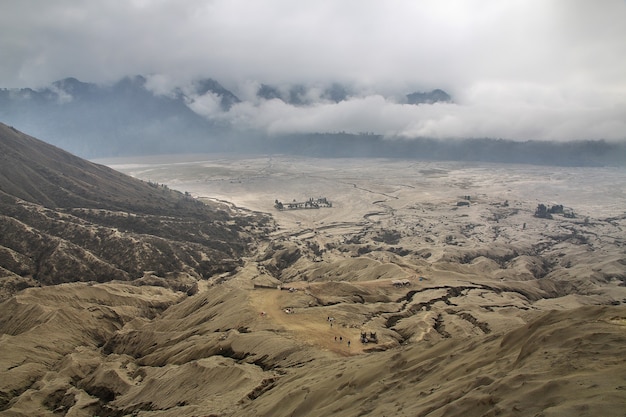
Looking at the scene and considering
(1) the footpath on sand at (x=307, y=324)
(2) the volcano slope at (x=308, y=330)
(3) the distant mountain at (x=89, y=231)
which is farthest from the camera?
(3) the distant mountain at (x=89, y=231)

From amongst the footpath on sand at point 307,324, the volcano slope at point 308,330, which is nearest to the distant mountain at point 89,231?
the volcano slope at point 308,330

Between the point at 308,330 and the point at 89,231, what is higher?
the point at 89,231

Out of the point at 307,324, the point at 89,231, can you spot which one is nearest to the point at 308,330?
the point at 307,324

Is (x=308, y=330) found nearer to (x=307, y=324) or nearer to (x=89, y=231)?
(x=307, y=324)

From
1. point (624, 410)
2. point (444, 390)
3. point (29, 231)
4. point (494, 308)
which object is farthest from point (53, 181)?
point (624, 410)

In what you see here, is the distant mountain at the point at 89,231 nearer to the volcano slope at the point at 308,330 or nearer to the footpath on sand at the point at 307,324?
the volcano slope at the point at 308,330
